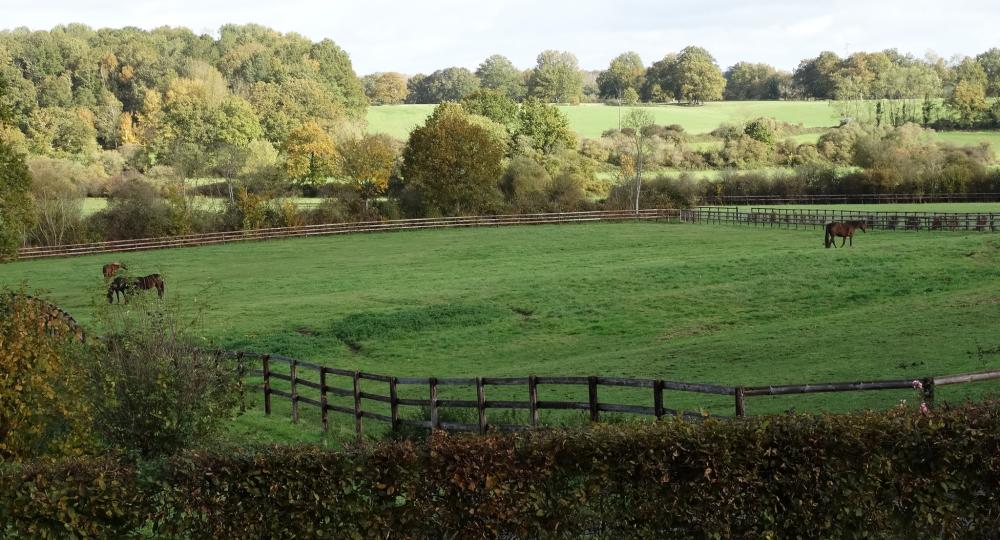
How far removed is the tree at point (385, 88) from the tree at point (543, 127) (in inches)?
3450

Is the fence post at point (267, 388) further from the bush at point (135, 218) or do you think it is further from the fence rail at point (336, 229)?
the bush at point (135, 218)

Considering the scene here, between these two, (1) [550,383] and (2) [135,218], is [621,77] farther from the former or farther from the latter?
(1) [550,383]

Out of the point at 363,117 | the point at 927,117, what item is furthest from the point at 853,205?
the point at 363,117

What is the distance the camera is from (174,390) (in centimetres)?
1339

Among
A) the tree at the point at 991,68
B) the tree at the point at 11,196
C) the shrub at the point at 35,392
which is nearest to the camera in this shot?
the shrub at the point at 35,392

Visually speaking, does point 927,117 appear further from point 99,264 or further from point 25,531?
point 25,531

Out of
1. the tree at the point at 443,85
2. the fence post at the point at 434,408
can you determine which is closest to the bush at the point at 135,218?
the fence post at the point at 434,408

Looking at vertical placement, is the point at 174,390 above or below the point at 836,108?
below

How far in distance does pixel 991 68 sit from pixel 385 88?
99.5m

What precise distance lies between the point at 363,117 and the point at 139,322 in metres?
121

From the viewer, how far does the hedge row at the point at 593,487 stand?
28.4 feet

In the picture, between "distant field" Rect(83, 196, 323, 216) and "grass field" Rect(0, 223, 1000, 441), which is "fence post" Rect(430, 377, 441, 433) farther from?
"distant field" Rect(83, 196, 323, 216)

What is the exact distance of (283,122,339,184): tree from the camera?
293ft

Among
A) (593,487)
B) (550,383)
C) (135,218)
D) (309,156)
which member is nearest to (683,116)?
(309,156)
